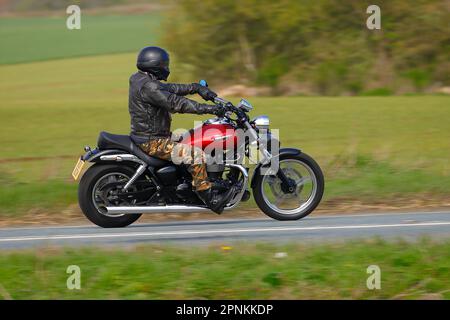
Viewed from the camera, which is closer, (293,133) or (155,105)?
(155,105)

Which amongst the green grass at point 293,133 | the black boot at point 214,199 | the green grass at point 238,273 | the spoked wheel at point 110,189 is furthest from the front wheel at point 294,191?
the green grass at point 238,273

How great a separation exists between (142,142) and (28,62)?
3518cm

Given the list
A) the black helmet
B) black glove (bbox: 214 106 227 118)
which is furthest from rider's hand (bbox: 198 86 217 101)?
the black helmet

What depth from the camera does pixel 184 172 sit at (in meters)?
10.6

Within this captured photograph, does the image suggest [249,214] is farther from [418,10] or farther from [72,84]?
[72,84]

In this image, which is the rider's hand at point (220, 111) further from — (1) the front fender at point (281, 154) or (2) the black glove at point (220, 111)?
(1) the front fender at point (281, 154)

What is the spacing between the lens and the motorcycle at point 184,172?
413 inches

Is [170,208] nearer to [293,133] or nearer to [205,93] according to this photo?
[205,93]

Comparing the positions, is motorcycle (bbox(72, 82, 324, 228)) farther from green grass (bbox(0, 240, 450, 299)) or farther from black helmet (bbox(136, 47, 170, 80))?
green grass (bbox(0, 240, 450, 299))

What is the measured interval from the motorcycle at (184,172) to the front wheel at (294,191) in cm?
1

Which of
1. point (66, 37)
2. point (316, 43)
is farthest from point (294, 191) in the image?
point (66, 37)

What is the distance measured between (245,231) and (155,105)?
5.59 feet

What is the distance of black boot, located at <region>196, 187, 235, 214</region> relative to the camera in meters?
10.5

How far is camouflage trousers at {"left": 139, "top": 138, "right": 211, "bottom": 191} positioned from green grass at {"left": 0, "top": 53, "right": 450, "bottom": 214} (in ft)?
8.72
